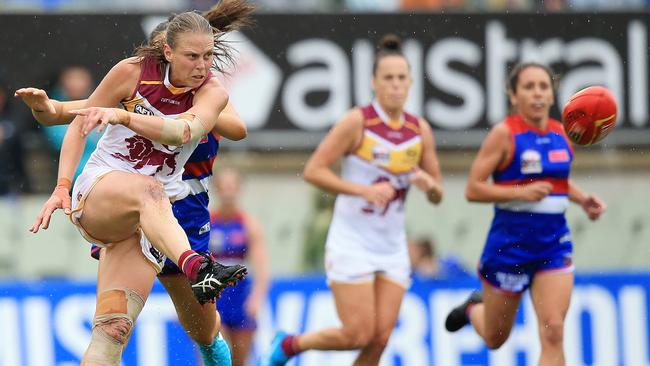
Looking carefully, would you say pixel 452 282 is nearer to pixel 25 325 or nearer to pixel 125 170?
pixel 25 325

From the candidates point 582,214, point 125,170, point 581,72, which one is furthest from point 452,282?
point 125,170

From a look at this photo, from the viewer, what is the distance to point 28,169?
1166 centimetres

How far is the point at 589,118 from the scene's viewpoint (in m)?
7.98

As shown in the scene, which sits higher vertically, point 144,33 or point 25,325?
point 144,33

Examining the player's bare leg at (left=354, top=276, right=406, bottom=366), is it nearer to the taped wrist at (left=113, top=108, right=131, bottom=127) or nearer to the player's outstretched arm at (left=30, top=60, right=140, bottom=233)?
the player's outstretched arm at (left=30, top=60, right=140, bottom=233)

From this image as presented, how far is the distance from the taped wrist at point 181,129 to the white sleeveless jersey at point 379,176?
2849 millimetres

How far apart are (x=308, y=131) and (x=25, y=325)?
3449 millimetres

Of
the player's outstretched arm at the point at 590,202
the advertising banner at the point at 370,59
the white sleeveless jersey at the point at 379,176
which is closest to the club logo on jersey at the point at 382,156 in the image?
the white sleeveless jersey at the point at 379,176

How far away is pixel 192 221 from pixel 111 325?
2.81 feet

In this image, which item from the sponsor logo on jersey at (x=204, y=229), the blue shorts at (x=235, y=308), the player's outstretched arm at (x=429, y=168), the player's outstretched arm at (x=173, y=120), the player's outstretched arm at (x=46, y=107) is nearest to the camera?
the player's outstretched arm at (x=173, y=120)

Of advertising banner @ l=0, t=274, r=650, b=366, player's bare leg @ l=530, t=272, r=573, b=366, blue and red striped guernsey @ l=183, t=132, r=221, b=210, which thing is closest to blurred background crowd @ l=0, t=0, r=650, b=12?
advertising banner @ l=0, t=274, r=650, b=366

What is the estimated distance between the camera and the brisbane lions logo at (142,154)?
20.7 ft

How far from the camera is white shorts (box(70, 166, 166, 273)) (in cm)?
625

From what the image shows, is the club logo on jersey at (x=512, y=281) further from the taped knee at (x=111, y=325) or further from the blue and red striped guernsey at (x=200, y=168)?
the taped knee at (x=111, y=325)
